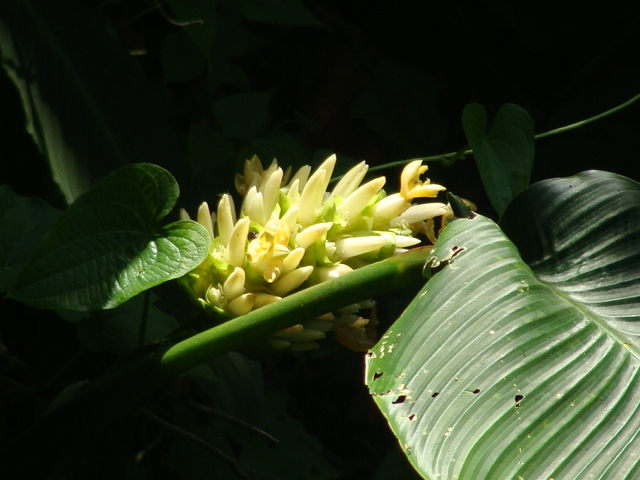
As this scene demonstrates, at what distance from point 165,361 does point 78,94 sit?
494 millimetres

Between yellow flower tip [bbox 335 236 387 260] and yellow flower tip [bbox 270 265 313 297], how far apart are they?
0.14 feet

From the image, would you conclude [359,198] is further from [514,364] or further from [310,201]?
[514,364]

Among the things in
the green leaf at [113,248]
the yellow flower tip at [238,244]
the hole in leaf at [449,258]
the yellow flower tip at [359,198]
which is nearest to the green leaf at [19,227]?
the green leaf at [113,248]

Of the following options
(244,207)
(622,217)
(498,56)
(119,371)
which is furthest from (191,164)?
(498,56)

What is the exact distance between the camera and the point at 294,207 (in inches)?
28.8

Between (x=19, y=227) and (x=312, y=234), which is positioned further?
(x=19, y=227)

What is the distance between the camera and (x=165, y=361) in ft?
2.27

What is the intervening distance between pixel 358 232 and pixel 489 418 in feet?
0.92

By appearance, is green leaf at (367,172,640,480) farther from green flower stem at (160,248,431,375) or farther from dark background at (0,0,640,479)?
dark background at (0,0,640,479)

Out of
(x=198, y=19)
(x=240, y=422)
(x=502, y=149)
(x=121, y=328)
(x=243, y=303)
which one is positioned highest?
(x=198, y=19)

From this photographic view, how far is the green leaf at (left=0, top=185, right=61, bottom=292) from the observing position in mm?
837

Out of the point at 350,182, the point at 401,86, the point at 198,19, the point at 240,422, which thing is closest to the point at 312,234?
the point at 350,182

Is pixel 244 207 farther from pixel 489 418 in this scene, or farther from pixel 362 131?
pixel 362 131

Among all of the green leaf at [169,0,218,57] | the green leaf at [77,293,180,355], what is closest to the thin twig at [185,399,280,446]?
the green leaf at [77,293,180,355]
